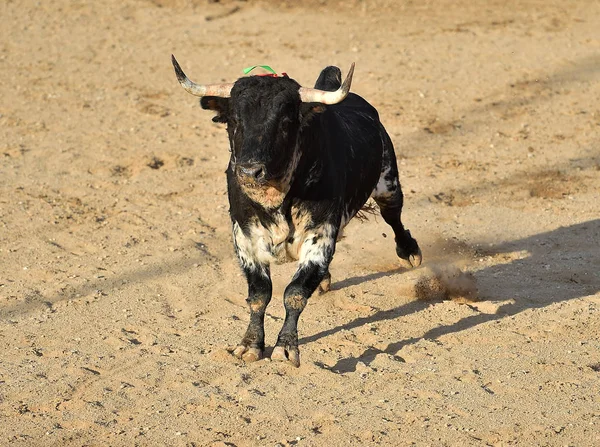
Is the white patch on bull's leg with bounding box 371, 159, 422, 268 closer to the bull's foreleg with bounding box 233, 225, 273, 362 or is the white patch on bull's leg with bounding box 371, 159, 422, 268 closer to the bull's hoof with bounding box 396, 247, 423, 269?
the bull's hoof with bounding box 396, 247, 423, 269

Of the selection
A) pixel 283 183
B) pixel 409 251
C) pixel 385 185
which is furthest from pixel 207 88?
pixel 409 251

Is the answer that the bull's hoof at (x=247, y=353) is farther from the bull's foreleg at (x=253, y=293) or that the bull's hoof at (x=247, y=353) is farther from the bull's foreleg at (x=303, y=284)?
the bull's foreleg at (x=303, y=284)

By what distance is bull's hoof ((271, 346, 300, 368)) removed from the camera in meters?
7.48

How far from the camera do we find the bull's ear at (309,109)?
7449mm

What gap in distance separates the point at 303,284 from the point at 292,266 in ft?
7.32

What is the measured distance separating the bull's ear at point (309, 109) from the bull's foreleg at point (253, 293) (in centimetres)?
96

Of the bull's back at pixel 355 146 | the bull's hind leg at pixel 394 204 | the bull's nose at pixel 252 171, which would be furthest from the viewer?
the bull's hind leg at pixel 394 204

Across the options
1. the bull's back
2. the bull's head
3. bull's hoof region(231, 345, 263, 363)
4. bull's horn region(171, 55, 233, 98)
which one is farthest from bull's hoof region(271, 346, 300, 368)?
bull's horn region(171, 55, 233, 98)

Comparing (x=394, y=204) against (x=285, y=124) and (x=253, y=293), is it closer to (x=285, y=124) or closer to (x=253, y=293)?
(x=253, y=293)

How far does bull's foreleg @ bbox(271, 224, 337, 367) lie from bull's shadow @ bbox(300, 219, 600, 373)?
12.6 inches

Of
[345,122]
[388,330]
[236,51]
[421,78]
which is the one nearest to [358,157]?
[345,122]

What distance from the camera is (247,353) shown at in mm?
7621

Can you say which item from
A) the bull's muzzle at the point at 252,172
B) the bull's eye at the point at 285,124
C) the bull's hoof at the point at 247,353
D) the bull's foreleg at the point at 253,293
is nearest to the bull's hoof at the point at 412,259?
the bull's foreleg at the point at 253,293

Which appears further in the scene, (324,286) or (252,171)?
(324,286)
